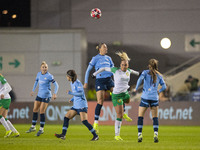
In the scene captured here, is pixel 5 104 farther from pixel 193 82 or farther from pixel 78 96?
pixel 193 82

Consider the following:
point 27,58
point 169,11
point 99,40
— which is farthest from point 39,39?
point 169,11

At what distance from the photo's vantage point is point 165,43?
34000mm

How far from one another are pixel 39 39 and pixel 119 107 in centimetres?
1409

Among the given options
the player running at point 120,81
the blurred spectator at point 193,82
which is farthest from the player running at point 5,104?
the blurred spectator at point 193,82

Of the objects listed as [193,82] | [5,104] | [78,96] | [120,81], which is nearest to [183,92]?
[193,82]

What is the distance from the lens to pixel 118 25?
111 ft

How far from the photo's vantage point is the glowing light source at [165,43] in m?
33.8

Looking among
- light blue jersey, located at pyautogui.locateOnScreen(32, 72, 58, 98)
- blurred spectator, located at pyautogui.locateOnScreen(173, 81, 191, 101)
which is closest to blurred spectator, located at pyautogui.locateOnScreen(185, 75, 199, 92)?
blurred spectator, located at pyautogui.locateOnScreen(173, 81, 191, 101)

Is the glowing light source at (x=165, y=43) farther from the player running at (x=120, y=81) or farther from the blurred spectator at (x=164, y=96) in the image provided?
the player running at (x=120, y=81)

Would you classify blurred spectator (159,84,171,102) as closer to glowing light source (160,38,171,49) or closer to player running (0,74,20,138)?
glowing light source (160,38,171,49)

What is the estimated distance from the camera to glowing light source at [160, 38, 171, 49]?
33844mm

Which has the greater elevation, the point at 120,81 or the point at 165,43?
the point at 165,43

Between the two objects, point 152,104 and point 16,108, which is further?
point 16,108

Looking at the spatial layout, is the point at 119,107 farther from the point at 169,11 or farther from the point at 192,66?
the point at 169,11
